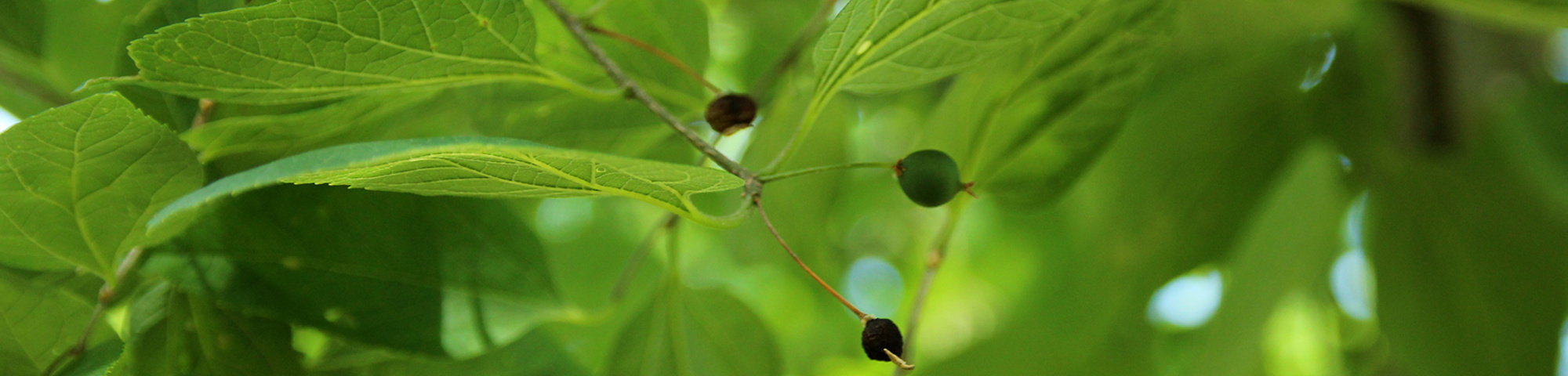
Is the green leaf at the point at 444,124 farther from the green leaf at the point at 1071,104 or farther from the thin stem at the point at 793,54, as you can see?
the green leaf at the point at 1071,104

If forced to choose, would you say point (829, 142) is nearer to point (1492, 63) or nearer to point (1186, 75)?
point (1186, 75)

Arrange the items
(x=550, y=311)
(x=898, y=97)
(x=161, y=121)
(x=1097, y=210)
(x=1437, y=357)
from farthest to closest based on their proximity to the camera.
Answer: (x=898, y=97) → (x=1097, y=210) → (x=1437, y=357) → (x=550, y=311) → (x=161, y=121)

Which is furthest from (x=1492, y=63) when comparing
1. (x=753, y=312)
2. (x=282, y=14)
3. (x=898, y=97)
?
(x=282, y=14)

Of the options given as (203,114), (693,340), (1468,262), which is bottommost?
(1468,262)

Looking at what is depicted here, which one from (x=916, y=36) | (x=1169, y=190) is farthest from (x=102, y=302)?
(x=1169, y=190)

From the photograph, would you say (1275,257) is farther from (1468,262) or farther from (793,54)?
(793,54)

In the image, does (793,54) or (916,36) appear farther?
(793,54)

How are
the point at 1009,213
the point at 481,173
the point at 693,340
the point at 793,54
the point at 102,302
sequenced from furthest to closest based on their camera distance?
1. the point at 1009,213
2. the point at 793,54
3. the point at 693,340
4. the point at 102,302
5. the point at 481,173

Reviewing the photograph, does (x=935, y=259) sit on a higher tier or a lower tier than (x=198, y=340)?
lower
